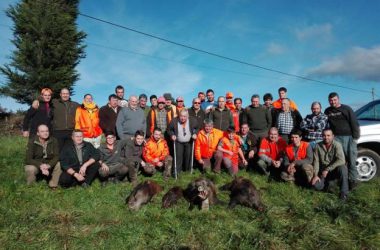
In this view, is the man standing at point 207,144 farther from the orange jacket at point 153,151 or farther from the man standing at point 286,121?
the man standing at point 286,121

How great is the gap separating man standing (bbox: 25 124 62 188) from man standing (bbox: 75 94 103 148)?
92 centimetres

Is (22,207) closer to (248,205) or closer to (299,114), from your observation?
(248,205)

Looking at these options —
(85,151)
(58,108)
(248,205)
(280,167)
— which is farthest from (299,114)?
(58,108)

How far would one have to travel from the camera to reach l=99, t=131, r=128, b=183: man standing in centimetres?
794

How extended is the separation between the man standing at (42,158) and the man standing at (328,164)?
5752 millimetres

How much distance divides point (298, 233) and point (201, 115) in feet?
17.5

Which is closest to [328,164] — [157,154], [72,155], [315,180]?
[315,180]

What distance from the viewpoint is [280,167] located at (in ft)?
27.0

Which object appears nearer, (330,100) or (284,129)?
(330,100)

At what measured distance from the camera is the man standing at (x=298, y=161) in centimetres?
757

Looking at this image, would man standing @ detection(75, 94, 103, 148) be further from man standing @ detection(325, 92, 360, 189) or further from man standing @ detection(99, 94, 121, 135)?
man standing @ detection(325, 92, 360, 189)

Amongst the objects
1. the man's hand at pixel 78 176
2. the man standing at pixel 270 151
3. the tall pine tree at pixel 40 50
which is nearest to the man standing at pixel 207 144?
the man standing at pixel 270 151

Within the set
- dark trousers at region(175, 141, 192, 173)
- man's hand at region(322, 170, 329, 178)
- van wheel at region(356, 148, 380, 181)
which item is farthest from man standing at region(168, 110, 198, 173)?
van wheel at region(356, 148, 380, 181)

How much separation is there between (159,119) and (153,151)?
1.20 m
